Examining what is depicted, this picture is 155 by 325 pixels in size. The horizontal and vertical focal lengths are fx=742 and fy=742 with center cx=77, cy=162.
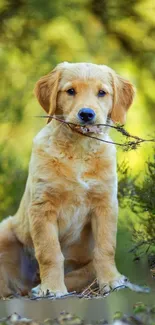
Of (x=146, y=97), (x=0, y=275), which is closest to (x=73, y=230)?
(x=0, y=275)

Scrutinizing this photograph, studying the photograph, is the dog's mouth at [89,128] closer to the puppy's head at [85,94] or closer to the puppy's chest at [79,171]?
the puppy's head at [85,94]

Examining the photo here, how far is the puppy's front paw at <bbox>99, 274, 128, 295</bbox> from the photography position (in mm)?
4070

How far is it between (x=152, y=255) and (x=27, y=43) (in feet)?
12.9

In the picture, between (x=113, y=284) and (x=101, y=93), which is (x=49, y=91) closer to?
→ (x=101, y=93)

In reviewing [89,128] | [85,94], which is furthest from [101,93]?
[89,128]

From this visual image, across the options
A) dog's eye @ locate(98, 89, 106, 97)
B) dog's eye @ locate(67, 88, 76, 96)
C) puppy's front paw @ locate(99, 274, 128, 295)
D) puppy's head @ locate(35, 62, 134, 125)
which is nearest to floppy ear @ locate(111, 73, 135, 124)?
puppy's head @ locate(35, 62, 134, 125)

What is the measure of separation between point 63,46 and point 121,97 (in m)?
3.90

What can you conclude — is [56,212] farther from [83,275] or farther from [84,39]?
[84,39]

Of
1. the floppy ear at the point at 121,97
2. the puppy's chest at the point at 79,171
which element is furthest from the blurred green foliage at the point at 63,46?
the puppy's chest at the point at 79,171

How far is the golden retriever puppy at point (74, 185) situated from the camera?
13.3ft

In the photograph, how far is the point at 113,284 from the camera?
4.10 m

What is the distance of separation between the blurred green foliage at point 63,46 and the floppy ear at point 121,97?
3.42 meters

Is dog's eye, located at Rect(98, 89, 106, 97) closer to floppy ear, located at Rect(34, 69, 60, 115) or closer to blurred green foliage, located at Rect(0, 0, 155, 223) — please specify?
floppy ear, located at Rect(34, 69, 60, 115)

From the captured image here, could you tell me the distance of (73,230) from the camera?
4234 millimetres
